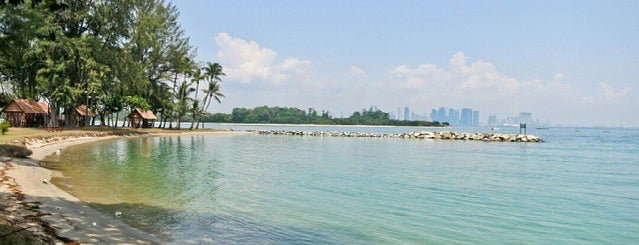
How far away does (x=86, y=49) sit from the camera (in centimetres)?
4384

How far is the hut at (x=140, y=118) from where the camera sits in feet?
222

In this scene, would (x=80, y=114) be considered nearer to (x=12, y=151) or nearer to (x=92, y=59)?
(x=92, y=59)

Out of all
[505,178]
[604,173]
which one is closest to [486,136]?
[604,173]

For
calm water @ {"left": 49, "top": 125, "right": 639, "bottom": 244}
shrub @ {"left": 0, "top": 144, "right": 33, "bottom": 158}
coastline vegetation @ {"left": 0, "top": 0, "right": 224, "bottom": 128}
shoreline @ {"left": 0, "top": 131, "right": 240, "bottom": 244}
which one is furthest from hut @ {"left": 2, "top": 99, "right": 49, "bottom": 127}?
shoreline @ {"left": 0, "top": 131, "right": 240, "bottom": 244}

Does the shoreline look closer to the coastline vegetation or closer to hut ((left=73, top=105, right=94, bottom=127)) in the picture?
the coastline vegetation

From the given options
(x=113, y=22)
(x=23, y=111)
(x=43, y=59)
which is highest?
(x=113, y=22)

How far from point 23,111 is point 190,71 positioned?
95.9 ft

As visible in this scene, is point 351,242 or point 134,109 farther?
point 134,109

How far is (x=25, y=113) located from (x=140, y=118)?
1787 centimetres

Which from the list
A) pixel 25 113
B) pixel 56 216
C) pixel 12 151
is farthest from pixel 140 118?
pixel 56 216

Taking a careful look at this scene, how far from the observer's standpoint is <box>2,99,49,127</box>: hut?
5031 centimetres

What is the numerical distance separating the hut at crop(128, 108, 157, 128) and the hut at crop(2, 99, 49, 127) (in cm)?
1316

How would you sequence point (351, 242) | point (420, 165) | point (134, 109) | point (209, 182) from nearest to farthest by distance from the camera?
1. point (351, 242)
2. point (209, 182)
3. point (420, 165)
4. point (134, 109)

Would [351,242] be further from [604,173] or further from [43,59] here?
[43,59]
